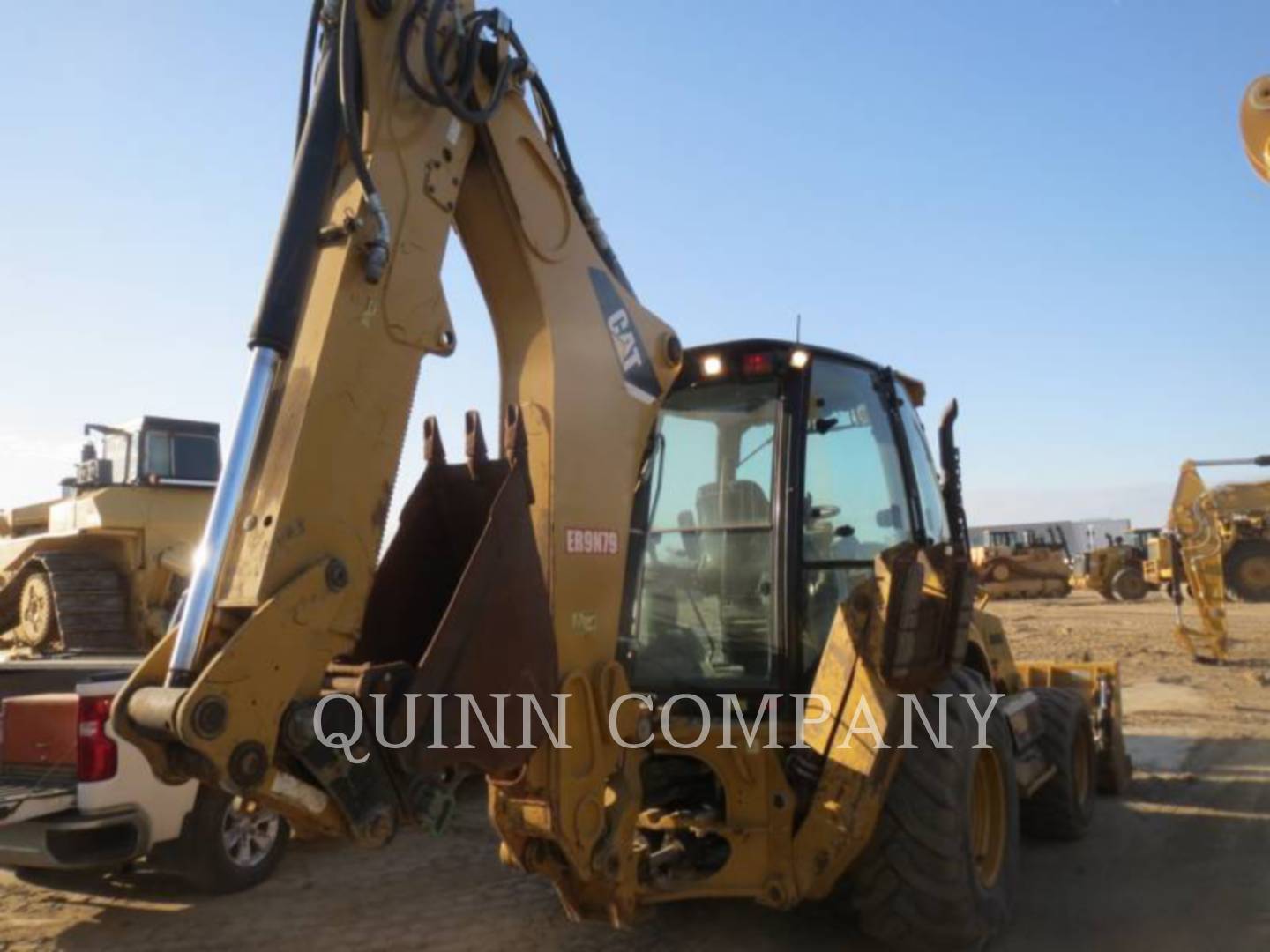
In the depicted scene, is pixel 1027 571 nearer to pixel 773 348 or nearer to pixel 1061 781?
pixel 1061 781

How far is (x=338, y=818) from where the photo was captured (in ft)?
8.83

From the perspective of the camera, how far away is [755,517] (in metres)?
4.58

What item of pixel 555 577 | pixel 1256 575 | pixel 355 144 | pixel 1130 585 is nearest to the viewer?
pixel 355 144

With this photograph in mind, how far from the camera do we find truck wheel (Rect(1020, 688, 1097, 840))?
20.4ft

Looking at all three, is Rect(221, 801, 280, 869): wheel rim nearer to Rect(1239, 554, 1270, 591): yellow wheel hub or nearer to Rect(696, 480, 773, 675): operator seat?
Rect(696, 480, 773, 675): operator seat

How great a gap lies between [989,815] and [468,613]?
9.89 ft

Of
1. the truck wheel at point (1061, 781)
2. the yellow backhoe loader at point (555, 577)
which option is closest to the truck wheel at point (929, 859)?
the yellow backhoe loader at point (555, 577)

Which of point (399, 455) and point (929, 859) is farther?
point (929, 859)

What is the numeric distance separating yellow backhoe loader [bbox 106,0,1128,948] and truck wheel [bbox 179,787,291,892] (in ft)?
8.08

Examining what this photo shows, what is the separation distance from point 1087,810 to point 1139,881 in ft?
3.80

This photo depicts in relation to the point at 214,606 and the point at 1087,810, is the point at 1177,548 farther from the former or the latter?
the point at 214,606

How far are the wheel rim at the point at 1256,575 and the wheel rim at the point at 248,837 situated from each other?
28088mm

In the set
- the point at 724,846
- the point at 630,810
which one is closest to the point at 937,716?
the point at 724,846

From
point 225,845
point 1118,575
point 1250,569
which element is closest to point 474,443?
point 225,845
